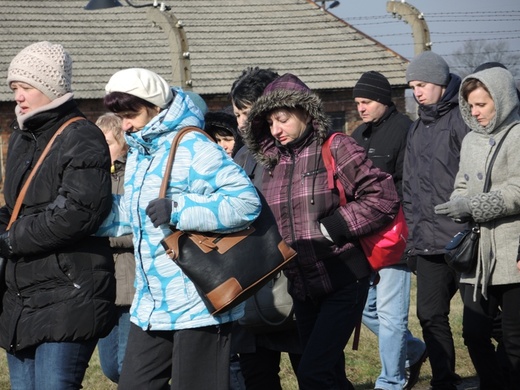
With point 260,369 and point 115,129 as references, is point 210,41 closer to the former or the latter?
point 115,129

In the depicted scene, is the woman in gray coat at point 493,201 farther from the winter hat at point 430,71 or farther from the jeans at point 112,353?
the jeans at point 112,353

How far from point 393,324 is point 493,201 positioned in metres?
1.65

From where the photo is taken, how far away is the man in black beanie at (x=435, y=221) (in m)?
6.74

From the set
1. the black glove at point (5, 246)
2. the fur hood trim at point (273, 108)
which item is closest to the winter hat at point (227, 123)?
the fur hood trim at point (273, 108)

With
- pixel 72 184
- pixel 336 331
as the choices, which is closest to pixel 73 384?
pixel 72 184

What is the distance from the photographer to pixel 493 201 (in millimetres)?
5773

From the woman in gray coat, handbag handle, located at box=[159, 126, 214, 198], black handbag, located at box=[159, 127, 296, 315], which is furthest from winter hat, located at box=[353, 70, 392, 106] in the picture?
black handbag, located at box=[159, 127, 296, 315]

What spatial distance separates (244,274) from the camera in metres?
4.41

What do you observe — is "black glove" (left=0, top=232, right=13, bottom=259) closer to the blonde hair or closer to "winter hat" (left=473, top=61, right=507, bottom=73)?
the blonde hair

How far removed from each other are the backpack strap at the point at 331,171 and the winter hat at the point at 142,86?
973 millimetres

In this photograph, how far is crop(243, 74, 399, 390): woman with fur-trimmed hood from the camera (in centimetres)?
530

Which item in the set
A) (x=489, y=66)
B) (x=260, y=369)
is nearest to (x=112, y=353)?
(x=260, y=369)

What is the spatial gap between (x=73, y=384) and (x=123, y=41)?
20393 mm

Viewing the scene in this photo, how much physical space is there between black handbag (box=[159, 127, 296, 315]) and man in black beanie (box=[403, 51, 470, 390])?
95.6 inches
